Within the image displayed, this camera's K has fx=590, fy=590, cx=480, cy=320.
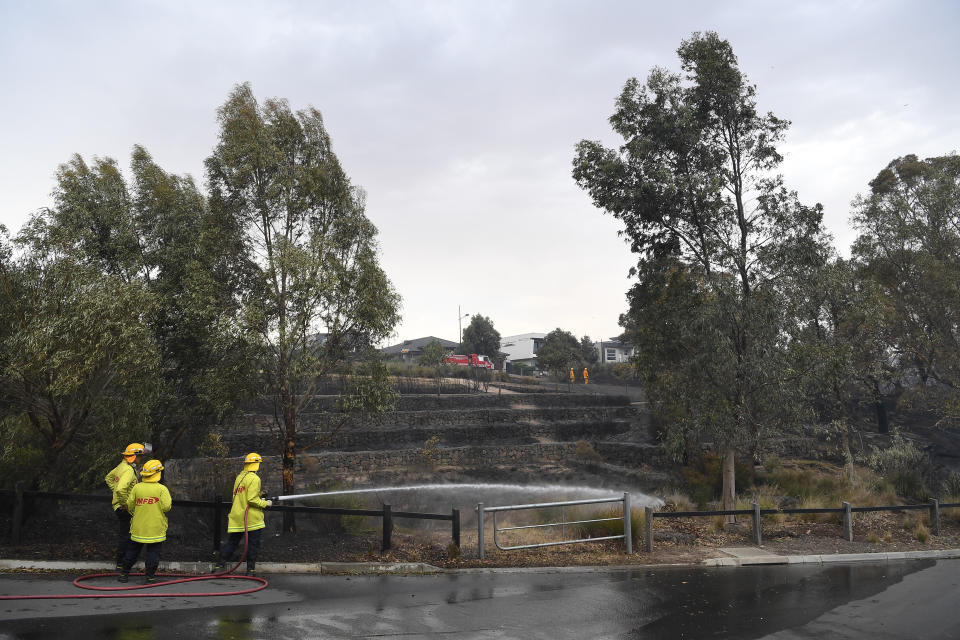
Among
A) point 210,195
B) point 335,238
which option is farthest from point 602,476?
point 210,195

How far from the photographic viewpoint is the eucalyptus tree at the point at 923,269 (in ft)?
86.9

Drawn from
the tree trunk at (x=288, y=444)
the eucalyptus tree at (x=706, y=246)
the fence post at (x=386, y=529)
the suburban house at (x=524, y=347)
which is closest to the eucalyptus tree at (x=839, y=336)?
the eucalyptus tree at (x=706, y=246)

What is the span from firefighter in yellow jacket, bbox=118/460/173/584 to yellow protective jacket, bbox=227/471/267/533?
0.93 m

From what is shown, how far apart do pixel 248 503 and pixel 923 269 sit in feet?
99.0

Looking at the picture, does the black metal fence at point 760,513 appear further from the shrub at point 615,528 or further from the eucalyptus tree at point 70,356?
the eucalyptus tree at point 70,356

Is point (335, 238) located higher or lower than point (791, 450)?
higher

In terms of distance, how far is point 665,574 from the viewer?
1020cm

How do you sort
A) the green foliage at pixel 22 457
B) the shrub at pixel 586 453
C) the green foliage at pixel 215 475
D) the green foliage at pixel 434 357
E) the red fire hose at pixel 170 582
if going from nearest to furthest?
the red fire hose at pixel 170 582, the green foliage at pixel 22 457, the green foliage at pixel 215 475, the shrub at pixel 586 453, the green foliage at pixel 434 357

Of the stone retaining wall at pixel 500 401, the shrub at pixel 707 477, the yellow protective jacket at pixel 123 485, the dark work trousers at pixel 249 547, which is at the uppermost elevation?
the stone retaining wall at pixel 500 401

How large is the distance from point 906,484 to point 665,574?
17290 mm

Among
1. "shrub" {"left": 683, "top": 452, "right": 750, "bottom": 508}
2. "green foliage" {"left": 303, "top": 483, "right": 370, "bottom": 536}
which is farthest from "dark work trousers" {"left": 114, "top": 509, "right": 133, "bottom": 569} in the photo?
"shrub" {"left": 683, "top": 452, "right": 750, "bottom": 508}

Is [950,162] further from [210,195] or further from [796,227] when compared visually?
[210,195]

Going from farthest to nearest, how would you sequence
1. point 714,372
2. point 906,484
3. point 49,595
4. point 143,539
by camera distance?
point 906,484
point 714,372
point 143,539
point 49,595

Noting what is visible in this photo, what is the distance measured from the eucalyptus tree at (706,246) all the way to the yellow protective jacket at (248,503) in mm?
12116
